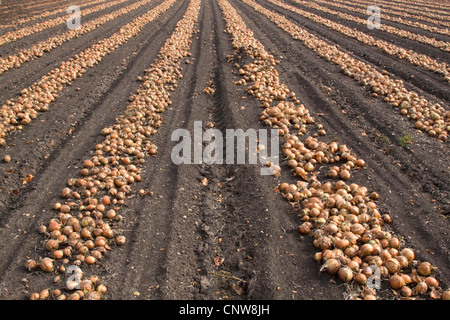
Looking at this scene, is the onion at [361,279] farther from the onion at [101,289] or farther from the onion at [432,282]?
the onion at [101,289]

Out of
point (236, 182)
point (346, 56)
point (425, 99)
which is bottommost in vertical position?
point (236, 182)

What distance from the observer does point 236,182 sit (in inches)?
199

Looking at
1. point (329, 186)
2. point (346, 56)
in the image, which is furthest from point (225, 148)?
point (346, 56)

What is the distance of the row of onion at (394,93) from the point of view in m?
6.51

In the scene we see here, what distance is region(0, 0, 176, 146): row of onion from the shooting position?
6.41 m

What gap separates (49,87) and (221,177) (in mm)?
5618

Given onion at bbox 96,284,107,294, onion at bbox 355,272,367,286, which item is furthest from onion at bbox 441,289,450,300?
onion at bbox 96,284,107,294

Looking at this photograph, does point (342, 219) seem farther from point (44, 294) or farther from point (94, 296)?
point (44, 294)

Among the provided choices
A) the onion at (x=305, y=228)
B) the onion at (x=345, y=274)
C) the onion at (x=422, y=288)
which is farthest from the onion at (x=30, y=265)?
the onion at (x=422, y=288)

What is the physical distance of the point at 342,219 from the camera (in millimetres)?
3982

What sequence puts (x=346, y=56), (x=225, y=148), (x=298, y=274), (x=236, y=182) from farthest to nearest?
1. (x=346, y=56)
2. (x=225, y=148)
3. (x=236, y=182)
4. (x=298, y=274)

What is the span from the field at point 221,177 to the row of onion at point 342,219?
0.8 inches
